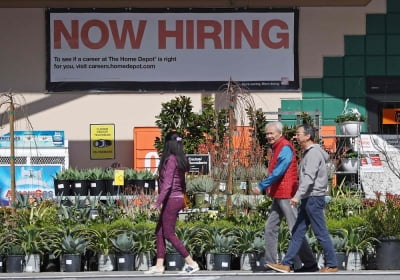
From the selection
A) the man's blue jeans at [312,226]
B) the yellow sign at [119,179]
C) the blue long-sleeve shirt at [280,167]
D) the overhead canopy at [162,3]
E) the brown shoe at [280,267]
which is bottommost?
the brown shoe at [280,267]

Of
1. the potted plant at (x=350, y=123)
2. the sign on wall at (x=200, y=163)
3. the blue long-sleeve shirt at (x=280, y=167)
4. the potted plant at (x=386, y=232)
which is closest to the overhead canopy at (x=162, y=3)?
the potted plant at (x=350, y=123)

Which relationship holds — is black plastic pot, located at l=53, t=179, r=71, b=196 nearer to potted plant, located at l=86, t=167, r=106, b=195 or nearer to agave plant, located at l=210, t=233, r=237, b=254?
potted plant, located at l=86, t=167, r=106, b=195

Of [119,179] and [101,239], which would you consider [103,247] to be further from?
[119,179]

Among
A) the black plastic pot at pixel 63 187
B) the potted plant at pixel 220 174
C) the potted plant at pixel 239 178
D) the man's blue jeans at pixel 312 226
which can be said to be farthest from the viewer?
the black plastic pot at pixel 63 187

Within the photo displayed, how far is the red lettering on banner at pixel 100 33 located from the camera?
67.6 ft

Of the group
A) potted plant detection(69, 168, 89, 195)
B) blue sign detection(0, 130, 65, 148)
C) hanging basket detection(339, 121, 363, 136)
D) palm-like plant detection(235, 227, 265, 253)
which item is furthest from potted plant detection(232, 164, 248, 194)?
blue sign detection(0, 130, 65, 148)

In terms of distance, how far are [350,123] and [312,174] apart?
7.94 m

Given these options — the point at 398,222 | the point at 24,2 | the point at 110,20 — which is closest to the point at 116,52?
the point at 110,20

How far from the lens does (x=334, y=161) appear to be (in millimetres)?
18734

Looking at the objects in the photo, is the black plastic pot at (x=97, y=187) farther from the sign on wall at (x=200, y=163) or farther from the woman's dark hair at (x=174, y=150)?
the woman's dark hair at (x=174, y=150)

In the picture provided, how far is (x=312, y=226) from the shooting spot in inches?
465

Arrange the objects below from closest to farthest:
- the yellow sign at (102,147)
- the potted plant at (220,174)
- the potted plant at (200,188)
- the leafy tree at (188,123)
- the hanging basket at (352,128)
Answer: the potted plant at (200,188) < the potted plant at (220,174) < the leafy tree at (188,123) < the hanging basket at (352,128) < the yellow sign at (102,147)

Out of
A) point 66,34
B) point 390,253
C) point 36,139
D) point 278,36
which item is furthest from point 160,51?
point 390,253

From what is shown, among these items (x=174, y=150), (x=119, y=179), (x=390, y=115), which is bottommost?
(x=119, y=179)
